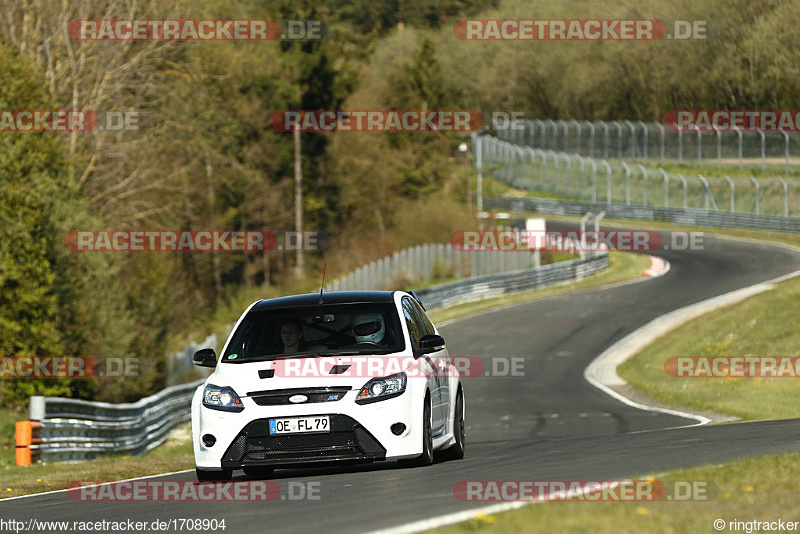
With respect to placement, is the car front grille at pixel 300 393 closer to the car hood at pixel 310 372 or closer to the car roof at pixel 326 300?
the car hood at pixel 310 372

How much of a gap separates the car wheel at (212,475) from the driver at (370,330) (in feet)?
5.36

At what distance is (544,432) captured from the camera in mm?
22031

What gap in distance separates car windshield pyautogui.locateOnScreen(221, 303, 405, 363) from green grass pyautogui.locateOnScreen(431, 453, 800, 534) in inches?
154

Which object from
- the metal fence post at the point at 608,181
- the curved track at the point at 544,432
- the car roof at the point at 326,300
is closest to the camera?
the curved track at the point at 544,432

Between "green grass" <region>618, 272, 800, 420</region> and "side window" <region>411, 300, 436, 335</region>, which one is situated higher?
"side window" <region>411, 300, 436, 335</region>

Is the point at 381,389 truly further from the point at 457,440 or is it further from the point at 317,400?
the point at 457,440

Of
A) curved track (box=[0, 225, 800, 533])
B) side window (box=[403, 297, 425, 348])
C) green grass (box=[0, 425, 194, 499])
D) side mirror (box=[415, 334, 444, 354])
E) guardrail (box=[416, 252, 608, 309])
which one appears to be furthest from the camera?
guardrail (box=[416, 252, 608, 309])

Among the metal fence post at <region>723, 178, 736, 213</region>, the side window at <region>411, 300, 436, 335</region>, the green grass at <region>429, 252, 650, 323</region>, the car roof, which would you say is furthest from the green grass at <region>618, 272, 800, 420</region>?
the metal fence post at <region>723, 178, 736, 213</region>

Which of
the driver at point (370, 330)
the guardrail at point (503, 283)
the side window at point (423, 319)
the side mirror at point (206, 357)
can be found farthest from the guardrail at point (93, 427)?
the guardrail at point (503, 283)

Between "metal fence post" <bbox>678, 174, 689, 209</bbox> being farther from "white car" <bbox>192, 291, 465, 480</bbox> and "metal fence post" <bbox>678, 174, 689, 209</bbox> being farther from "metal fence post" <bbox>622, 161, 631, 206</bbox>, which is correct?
"white car" <bbox>192, 291, 465, 480</bbox>

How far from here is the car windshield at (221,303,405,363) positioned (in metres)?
11.7

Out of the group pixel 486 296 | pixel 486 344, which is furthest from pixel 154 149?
pixel 486 344

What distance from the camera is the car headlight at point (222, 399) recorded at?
1086 cm

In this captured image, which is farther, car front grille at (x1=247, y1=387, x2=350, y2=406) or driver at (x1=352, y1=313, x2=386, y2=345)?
driver at (x1=352, y1=313, x2=386, y2=345)
